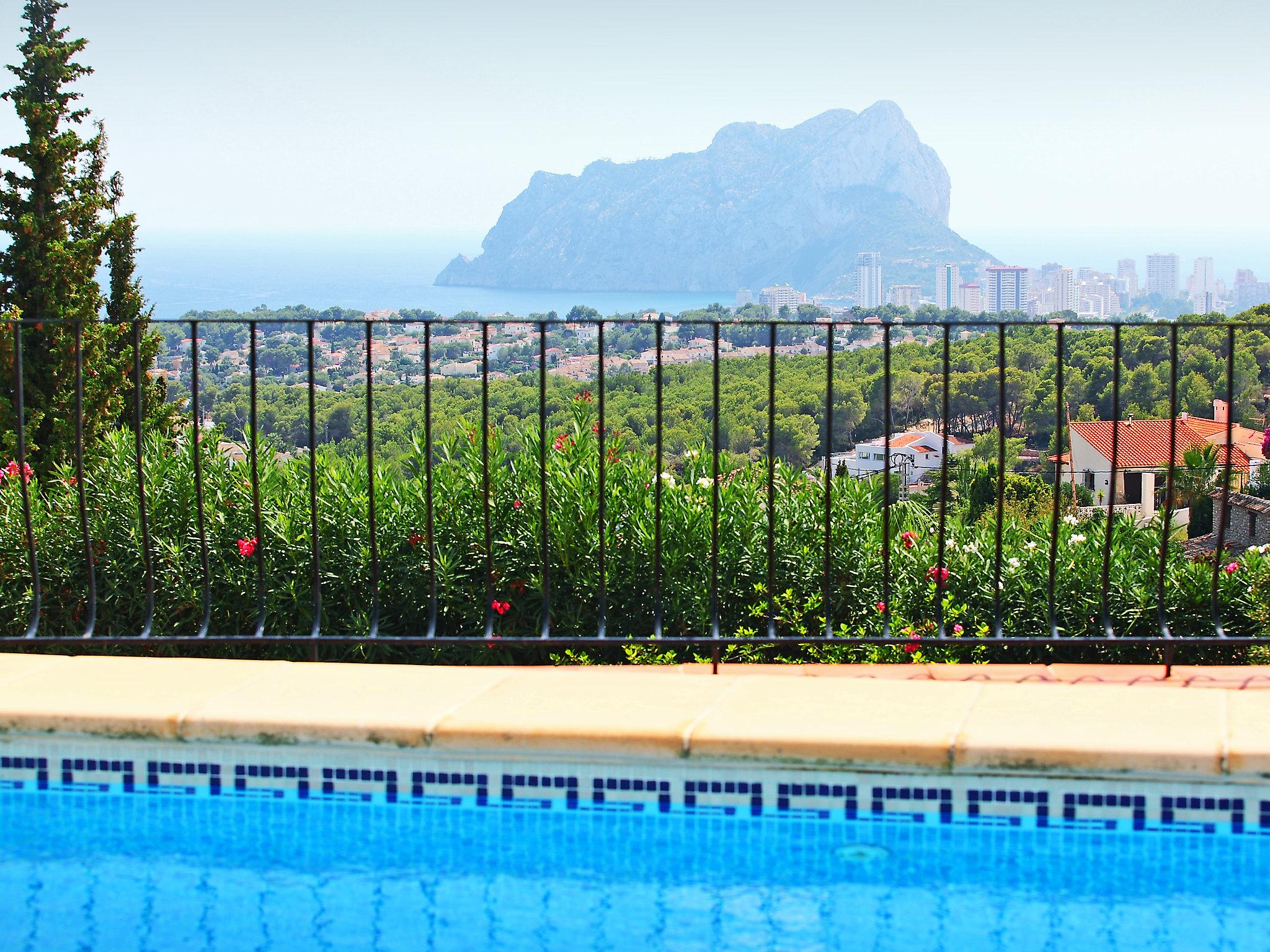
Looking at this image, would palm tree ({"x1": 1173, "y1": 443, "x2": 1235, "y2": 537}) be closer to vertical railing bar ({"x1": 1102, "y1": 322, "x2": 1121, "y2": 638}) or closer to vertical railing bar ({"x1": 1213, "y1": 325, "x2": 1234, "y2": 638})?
vertical railing bar ({"x1": 1213, "y1": 325, "x2": 1234, "y2": 638})

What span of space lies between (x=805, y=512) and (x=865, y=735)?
4.45 feet

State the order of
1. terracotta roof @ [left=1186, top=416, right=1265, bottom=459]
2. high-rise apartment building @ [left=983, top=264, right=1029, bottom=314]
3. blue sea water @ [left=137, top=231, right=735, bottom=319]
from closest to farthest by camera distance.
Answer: terracotta roof @ [left=1186, top=416, right=1265, bottom=459] → blue sea water @ [left=137, top=231, right=735, bottom=319] → high-rise apartment building @ [left=983, top=264, right=1029, bottom=314]

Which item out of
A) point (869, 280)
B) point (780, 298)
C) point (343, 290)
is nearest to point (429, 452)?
point (343, 290)

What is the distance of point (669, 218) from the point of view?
586 ft

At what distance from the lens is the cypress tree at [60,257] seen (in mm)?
8164

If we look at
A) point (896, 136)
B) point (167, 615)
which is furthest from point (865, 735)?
point (896, 136)

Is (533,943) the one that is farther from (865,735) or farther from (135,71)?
(135,71)

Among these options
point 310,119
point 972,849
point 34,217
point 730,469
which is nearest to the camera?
point 972,849

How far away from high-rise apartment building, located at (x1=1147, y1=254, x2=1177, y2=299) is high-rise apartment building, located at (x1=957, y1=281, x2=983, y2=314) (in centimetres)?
3875

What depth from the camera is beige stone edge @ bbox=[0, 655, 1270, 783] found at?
2.65 meters

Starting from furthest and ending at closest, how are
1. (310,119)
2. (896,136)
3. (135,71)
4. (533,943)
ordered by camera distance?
(896,136)
(310,119)
(135,71)
(533,943)

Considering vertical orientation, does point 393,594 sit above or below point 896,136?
below

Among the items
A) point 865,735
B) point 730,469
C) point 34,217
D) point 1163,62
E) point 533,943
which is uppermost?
point 1163,62

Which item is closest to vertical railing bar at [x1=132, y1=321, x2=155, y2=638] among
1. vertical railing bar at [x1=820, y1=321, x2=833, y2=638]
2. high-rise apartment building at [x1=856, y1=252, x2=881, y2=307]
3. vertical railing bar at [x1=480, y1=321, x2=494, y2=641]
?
vertical railing bar at [x1=480, y1=321, x2=494, y2=641]
